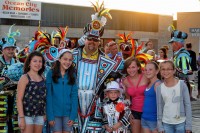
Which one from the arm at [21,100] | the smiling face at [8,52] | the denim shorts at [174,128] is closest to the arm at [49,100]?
the arm at [21,100]

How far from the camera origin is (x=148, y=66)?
490cm

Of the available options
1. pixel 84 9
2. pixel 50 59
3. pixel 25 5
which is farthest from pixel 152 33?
pixel 50 59

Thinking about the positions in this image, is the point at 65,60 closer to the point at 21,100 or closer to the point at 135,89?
the point at 21,100

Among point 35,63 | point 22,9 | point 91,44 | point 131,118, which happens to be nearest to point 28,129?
point 35,63

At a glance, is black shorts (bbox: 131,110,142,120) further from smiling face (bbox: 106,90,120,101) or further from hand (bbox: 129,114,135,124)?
smiling face (bbox: 106,90,120,101)

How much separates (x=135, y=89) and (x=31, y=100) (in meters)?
1.53

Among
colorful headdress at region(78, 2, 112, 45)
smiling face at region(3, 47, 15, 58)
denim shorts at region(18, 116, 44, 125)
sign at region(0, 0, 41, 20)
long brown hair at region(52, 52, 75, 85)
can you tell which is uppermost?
sign at region(0, 0, 41, 20)

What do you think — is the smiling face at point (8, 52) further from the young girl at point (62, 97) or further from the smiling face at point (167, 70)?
the smiling face at point (167, 70)

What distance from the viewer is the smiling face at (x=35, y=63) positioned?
4645mm

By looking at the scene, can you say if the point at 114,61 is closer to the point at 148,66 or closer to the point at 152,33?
the point at 148,66

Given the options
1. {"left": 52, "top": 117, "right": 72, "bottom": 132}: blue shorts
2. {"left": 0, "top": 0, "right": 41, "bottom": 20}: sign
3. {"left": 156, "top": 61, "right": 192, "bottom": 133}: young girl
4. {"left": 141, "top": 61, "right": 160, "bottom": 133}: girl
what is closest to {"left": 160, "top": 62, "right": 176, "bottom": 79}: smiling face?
{"left": 156, "top": 61, "right": 192, "bottom": 133}: young girl

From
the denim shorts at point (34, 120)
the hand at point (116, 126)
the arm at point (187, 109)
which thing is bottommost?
the hand at point (116, 126)

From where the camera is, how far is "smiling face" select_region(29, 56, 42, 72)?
4645 mm

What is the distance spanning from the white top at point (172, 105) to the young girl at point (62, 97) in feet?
4.09
